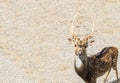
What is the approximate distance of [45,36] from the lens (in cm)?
1786

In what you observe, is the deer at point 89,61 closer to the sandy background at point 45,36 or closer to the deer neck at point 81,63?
the deer neck at point 81,63

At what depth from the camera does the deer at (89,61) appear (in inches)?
456

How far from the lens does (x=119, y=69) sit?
1496cm

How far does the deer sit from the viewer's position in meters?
11.6

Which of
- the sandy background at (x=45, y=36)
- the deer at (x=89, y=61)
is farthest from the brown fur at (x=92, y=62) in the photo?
the sandy background at (x=45, y=36)

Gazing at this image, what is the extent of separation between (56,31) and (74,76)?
395 cm

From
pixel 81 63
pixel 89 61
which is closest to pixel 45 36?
pixel 89 61

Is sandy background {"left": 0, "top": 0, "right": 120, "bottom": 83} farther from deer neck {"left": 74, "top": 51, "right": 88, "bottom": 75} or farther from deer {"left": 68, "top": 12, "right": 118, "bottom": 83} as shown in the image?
deer neck {"left": 74, "top": 51, "right": 88, "bottom": 75}

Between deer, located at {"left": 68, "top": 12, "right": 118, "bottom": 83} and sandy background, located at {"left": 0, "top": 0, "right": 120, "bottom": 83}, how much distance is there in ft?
5.42

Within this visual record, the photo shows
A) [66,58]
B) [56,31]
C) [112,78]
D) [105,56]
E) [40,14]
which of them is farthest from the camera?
[40,14]

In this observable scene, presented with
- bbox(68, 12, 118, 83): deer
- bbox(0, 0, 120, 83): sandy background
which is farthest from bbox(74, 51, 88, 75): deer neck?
bbox(0, 0, 120, 83): sandy background

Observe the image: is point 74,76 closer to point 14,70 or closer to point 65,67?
point 65,67

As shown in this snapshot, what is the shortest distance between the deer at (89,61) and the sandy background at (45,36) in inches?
65.1

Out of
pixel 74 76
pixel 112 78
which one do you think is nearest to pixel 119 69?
pixel 112 78
